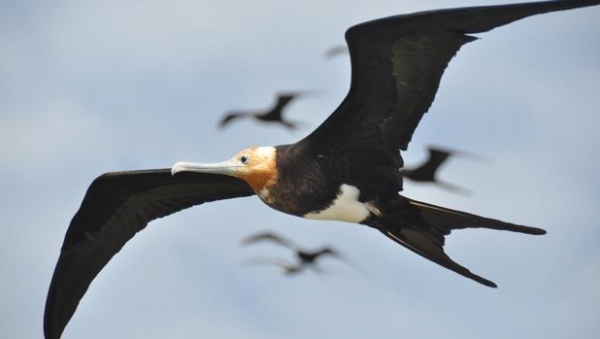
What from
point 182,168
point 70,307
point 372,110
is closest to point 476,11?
point 372,110

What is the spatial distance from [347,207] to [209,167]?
0.84 meters

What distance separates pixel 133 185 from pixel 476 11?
2.57m

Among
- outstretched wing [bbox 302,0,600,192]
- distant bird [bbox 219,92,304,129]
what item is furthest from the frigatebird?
distant bird [bbox 219,92,304,129]

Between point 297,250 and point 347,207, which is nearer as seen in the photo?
point 347,207

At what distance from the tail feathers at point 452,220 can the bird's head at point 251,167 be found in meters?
0.78

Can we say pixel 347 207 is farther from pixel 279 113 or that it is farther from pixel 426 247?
pixel 279 113

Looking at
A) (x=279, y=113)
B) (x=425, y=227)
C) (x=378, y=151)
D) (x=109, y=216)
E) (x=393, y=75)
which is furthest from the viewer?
(x=279, y=113)

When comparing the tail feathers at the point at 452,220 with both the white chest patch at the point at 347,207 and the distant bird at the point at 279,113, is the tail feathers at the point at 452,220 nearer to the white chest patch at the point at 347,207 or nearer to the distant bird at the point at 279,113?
the white chest patch at the point at 347,207

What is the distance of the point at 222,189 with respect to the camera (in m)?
7.94

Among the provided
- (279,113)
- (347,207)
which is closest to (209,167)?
(347,207)

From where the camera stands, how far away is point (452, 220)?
7.04 meters

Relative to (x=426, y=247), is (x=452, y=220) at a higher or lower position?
higher

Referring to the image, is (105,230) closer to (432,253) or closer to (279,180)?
(279,180)

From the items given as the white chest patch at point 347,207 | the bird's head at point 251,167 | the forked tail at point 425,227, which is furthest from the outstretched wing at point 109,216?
the forked tail at point 425,227
